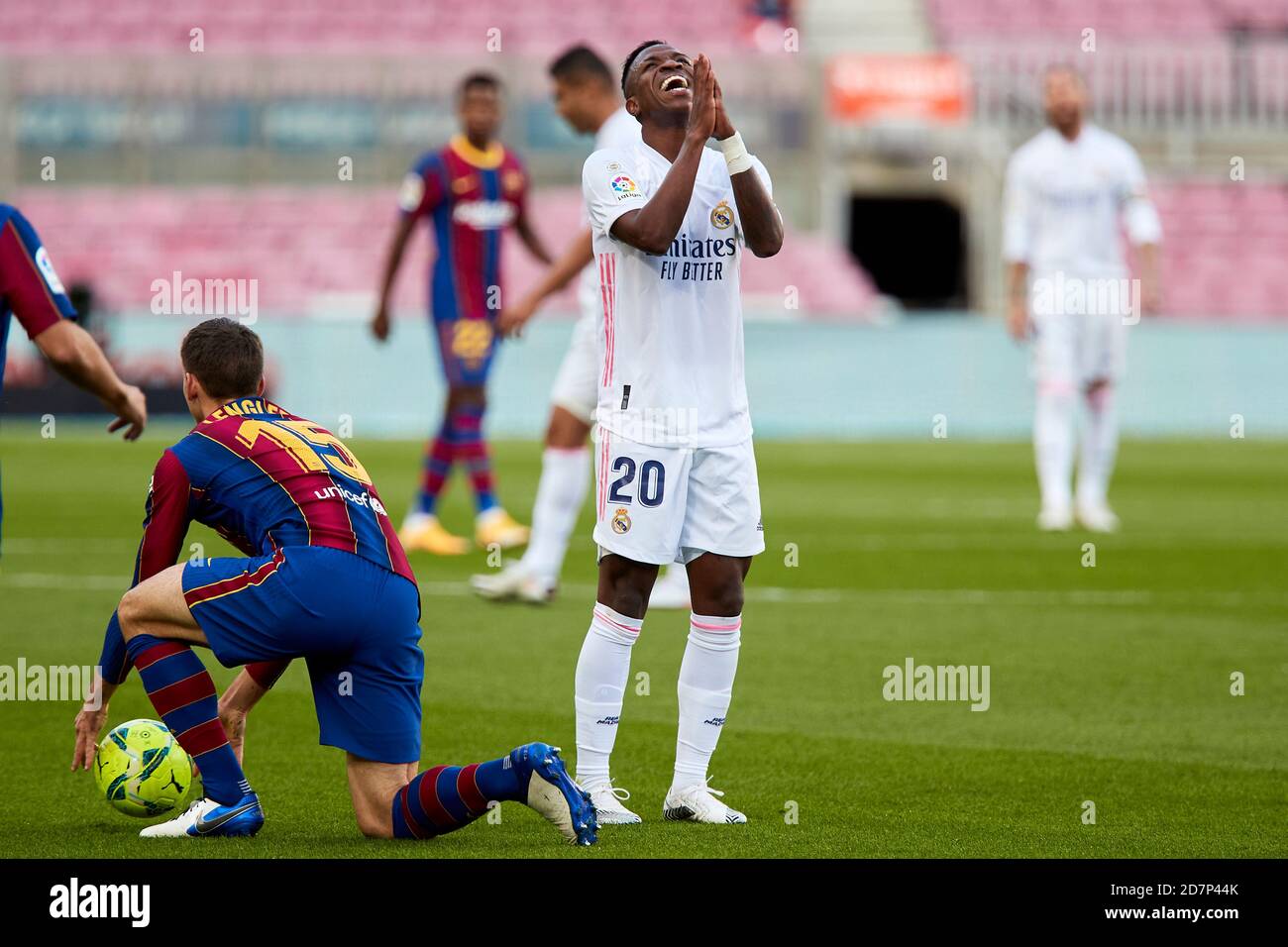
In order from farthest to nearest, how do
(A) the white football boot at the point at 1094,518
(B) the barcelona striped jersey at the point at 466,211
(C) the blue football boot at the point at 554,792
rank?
1. (A) the white football boot at the point at 1094,518
2. (B) the barcelona striped jersey at the point at 466,211
3. (C) the blue football boot at the point at 554,792

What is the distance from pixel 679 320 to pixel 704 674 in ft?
3.19

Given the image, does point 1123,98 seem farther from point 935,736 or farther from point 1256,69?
point 935,736

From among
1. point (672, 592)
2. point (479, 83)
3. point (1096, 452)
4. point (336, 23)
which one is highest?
point (336, 23)

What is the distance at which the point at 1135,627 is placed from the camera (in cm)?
885

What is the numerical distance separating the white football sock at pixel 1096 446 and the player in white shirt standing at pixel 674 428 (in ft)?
26.6

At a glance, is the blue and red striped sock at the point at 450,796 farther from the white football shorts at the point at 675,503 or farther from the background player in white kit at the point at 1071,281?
the background player in white kit at the point at 1071,281

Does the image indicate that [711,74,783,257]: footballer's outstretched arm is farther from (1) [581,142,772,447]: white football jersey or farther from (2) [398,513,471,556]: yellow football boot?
(2) [398,513,471,556]: yellow football boot

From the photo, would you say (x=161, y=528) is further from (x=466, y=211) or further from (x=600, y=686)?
(x=466, y=211)

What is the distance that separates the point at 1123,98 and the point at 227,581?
27.0 m

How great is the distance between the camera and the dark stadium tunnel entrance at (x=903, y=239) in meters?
33.6

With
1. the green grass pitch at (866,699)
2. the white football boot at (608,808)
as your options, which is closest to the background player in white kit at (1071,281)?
the green grass pitch at (866,699)

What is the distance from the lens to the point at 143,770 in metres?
4.92

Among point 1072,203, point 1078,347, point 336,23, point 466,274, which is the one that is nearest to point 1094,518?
point 1078,347

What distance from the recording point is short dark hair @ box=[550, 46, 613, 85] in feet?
29.2
